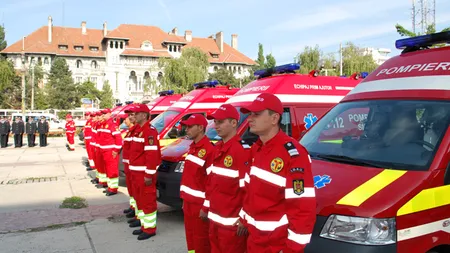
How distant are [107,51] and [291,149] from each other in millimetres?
75013

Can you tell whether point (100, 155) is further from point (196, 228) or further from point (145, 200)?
point (196, 228)

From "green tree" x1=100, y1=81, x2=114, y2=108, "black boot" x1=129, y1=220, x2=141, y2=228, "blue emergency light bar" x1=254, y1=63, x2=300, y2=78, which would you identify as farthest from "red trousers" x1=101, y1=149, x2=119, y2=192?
"green tree" x1=100, y1=81, x2=114, y2=108

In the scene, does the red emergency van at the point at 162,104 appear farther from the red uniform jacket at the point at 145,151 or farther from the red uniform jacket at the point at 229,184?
the red uniform jacket at the point at 229,184

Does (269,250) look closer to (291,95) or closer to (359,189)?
(359,189)

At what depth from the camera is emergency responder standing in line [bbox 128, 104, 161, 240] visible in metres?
5.60

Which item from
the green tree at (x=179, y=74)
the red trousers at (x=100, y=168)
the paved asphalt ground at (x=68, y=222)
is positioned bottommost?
the paved asphalt ground at (x=68, y=222)

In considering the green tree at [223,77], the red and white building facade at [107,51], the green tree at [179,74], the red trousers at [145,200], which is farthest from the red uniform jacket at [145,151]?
the red and white building facade at [107,51]

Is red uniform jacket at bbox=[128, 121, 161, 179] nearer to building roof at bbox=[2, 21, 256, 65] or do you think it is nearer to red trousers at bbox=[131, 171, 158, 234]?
red trousers at bbox=[131, 171, 158, 234]

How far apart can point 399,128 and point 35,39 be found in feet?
270

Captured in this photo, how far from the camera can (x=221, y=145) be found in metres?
3.72

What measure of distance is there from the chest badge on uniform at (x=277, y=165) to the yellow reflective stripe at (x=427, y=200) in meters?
0.95

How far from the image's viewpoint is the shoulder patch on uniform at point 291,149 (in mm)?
2662

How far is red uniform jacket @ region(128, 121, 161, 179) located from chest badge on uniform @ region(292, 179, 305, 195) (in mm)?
3328

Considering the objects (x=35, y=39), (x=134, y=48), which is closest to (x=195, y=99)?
(x=134, y=48)
